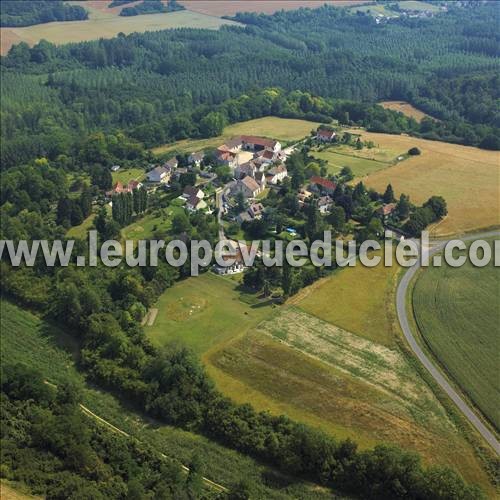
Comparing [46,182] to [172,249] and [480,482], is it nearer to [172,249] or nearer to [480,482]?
[172,249]

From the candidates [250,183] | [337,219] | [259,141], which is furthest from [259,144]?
[337,219]

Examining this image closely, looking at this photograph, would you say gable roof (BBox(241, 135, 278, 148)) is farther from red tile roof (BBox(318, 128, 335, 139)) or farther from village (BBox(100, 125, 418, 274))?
red tile roof (BBox(318, 128, 335, 139))

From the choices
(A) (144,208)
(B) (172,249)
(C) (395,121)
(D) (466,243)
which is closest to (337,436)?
(B) (172,249)

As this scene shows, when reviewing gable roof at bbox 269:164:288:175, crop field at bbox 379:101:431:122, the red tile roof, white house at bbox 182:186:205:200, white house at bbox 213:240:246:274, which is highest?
crop field at bbox 379:101:431:122

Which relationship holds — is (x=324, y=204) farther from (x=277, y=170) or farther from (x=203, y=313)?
(x=203, y=313)

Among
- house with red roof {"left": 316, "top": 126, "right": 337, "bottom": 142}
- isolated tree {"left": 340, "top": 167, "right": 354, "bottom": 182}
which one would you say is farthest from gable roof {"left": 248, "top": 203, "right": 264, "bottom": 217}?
house with red roof {"left": 316, "top": 126, "right": 337, "bottom": 142}

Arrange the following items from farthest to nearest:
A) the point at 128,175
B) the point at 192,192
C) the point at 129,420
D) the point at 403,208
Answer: the point at 128,175 → the point at 192,192 → the point at 403,208 → the point at 129,420
